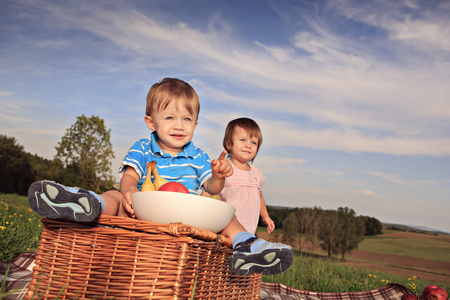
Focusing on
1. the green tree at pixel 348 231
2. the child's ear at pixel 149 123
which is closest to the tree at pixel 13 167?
the green tree at pixel 348 231

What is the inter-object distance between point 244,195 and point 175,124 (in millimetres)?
1630

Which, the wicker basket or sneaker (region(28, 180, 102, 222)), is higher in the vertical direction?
sneaker (region(28, 180, 102, 222))

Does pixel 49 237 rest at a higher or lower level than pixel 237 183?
lower

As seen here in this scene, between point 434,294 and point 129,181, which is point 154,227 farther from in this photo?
point 434,294

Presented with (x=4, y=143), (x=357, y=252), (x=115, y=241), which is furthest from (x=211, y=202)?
(x=4, y=143)

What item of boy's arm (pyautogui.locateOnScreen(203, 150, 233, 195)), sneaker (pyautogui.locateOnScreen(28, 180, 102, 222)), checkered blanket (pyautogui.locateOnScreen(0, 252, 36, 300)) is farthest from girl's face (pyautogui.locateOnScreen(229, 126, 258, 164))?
sneaker (pyautogui.locateOnScreen(28, 180, 102, 222))

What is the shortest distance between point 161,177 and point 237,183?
155 cm

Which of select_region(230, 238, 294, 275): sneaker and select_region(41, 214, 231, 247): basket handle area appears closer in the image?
select_region(41, 214, 231, 247): basket handle area

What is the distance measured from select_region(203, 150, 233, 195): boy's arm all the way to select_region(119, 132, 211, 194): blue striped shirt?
107 mm

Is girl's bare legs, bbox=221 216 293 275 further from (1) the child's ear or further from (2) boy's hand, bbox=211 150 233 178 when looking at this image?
(1) the child's ear

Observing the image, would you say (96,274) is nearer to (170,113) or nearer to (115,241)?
(115,241)

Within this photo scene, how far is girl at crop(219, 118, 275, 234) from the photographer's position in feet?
13.1

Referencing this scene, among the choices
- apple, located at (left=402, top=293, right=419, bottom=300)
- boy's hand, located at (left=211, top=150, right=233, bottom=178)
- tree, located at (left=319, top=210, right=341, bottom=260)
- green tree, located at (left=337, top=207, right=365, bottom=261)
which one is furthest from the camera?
green tree, located at (left=337, top=207, right=365, bottom=261)

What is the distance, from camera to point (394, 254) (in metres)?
21.8
